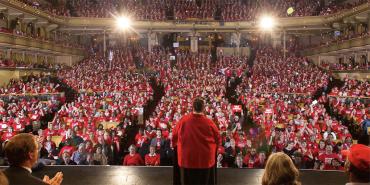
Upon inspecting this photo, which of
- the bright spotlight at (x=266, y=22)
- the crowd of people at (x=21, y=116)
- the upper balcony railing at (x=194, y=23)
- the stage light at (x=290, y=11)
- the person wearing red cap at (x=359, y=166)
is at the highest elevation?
the stage light at (x=290, y=11)

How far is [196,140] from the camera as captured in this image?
4.20 m

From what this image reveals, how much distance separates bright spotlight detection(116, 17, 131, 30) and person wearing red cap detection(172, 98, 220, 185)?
28.5 metres

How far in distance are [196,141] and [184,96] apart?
1449 centimetres

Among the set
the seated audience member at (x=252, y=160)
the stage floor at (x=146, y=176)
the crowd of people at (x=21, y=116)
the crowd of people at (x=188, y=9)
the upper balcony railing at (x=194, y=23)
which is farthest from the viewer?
the crowd of people at (x=188, y=9)

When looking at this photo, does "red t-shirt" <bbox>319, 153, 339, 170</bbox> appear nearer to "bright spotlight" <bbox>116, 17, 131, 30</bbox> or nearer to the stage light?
"bright spotlight" <bbox>116, 17, 131, 30</bbox>

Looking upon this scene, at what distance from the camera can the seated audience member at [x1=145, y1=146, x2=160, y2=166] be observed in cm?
860

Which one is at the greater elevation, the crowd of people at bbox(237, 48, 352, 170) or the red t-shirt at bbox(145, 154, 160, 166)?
the crowd of people at bbox(237, 48, 352, 170)

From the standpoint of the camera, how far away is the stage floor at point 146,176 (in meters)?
6.11

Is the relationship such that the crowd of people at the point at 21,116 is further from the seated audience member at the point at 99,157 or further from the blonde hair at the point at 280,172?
the blonde hair at the point at 280,172

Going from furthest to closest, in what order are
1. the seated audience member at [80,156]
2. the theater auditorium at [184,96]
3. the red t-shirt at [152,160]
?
the seated audience member at [80,156], the red t-shirt at [152,160], the theater auditorium at [184,96]

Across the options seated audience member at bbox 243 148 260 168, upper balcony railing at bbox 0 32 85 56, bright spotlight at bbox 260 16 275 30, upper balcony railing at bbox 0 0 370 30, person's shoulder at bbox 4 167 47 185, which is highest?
upper balcony railing at bbox 0 0 370 30

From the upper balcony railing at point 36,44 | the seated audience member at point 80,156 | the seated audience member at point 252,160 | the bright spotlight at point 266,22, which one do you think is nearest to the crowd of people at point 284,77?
the bright spotlight at point 266,22

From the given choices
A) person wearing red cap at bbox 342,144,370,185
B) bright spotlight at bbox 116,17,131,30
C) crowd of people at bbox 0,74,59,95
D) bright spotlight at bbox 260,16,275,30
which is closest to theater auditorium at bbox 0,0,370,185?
person wearing red cap at bbox 342,144,370,185

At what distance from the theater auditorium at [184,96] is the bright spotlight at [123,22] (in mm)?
378
